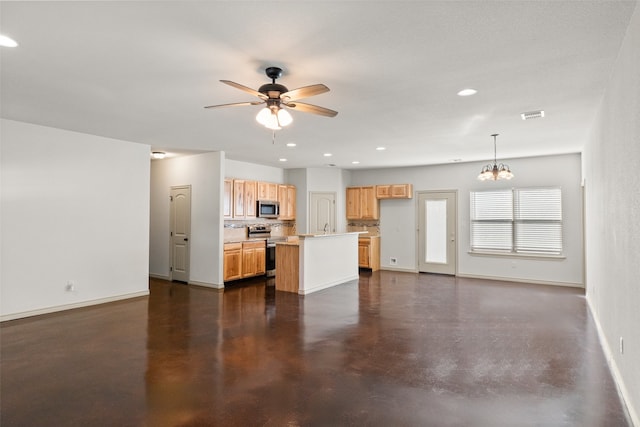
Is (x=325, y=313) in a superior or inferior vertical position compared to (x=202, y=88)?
inferior

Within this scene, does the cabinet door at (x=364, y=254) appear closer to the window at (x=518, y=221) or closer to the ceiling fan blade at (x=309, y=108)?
the window at (x=518, y=221)

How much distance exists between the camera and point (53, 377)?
3164 millimetres

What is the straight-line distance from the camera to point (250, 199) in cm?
817

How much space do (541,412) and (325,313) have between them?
3.04 meters

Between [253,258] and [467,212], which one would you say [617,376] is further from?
[253,258]

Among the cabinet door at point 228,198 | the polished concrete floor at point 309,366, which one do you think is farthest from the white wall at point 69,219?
the cabinet door at point 228,198

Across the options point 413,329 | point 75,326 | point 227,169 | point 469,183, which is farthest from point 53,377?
point 469,183

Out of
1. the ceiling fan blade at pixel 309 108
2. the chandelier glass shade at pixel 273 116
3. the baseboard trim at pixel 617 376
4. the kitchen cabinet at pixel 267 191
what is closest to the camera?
the baseboard trim at pixel 617 376

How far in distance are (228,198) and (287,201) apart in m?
1.96

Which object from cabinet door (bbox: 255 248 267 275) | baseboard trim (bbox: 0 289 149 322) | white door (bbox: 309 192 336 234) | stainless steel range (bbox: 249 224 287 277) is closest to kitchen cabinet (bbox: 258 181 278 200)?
stainless steel range (bbox: 249 224 287 277)

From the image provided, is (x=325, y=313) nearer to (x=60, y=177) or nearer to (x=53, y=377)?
(x=53, y=377)

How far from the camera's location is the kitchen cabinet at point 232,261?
23.9 feet

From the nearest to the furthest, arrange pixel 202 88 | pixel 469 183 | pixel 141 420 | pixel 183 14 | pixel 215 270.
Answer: pixel 183 14 → pixel 141 420 → pixel 202 88 → pixel 215 270 → pixel 469 183

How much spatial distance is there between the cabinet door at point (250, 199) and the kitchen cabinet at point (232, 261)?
0.88 metres
